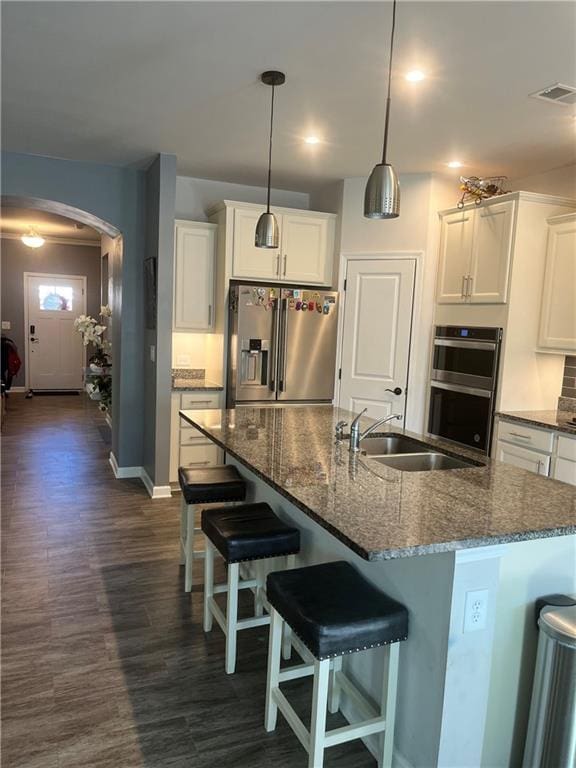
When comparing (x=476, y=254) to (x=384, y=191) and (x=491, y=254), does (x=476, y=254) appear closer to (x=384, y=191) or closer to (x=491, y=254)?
(x=491, y=254)

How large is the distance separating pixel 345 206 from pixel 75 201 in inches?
89.7

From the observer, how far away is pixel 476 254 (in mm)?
4176

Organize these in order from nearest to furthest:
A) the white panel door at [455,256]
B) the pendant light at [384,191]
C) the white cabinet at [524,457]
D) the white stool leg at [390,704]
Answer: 1. the white stool leg at [390,704]
2. the pendant light at [384,191]
3. the white cabinet at [524,457]
4. the white panel door at [455,256]

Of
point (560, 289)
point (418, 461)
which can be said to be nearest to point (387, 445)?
point (418, 461)

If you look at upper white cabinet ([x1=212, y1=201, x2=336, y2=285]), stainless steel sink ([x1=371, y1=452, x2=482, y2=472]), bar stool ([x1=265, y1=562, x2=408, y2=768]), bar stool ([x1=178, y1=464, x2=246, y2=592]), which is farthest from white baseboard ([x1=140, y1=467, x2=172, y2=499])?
bar stool ([x1=265, y1=562, x2=408, y2=768])

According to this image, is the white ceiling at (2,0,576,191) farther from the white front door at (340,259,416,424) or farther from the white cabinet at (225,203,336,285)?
the white front door at (340,259,416,424)

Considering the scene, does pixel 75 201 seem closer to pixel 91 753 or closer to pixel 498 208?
pixel 498 208

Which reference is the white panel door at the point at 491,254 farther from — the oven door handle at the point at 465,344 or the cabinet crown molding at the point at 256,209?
the cabinet crown molding at the point at 256,209

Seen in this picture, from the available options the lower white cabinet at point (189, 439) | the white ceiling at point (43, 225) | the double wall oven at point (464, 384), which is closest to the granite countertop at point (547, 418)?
the double wall oven at point (464, 384)

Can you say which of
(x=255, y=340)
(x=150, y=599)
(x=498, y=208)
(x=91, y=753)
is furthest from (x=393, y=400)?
(x=91, y=753)

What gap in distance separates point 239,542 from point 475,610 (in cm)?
100

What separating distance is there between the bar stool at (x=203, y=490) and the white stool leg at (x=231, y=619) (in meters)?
0.62

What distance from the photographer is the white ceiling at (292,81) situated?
7.50 ft

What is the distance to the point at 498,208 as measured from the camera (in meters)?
3.96
